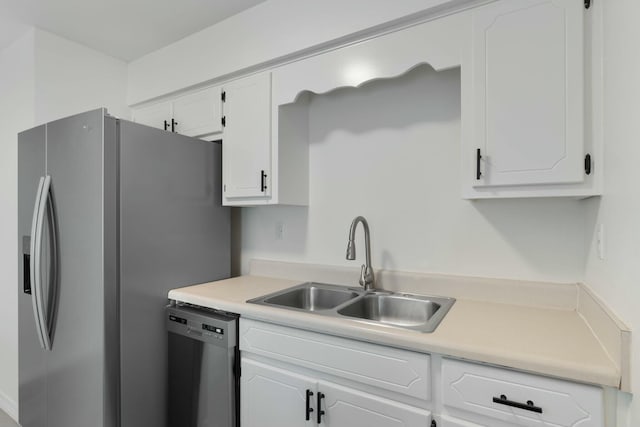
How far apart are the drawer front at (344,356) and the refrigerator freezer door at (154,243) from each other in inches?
21.8

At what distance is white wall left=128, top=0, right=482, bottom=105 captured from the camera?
1.60 m

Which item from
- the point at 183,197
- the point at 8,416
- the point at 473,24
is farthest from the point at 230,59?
the point at 8,416

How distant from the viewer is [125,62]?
8.85 ft

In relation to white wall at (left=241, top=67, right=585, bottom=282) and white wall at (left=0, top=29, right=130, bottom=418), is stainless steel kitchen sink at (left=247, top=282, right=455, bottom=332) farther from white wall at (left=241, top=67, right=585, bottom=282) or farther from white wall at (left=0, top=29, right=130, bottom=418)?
white wall at (left=0, top=29, right=130, bottom=418)

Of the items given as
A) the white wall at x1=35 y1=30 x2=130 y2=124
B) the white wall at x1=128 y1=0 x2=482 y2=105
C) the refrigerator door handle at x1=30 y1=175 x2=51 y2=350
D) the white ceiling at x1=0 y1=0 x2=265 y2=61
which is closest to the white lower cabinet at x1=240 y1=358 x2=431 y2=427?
the refrigerator door handle at x1=30 y1=175 x2=51 y2=350

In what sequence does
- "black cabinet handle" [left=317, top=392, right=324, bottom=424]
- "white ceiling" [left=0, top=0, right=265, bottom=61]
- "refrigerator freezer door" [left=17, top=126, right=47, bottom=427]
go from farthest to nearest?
"white ceiling" [left=0, top=0, right=265, bottom=61] → "refrigerator freezer door" [left=17, top=126, right=47, bottom=427] → "black cabinet handle" [left=317, top=392, right=324, bottom=424]

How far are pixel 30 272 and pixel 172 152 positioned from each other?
1.00 m

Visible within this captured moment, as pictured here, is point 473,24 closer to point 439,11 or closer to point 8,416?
point 439,11

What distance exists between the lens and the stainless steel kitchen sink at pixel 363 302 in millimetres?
1594

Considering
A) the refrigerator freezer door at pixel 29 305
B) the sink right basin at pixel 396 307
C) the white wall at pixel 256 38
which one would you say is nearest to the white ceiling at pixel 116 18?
the white wall at pixel 256 38

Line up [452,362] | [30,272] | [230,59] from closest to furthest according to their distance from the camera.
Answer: [452,362] → [30,272] → [230,59]

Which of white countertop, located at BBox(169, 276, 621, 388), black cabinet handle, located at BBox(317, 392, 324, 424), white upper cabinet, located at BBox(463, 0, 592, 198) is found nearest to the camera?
white countertop, located at BBox(169, 276, 621, 388)

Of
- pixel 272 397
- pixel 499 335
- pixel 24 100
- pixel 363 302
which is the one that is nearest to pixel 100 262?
pixel 272 397

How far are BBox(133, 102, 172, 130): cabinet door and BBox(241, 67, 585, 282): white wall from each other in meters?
1.10
